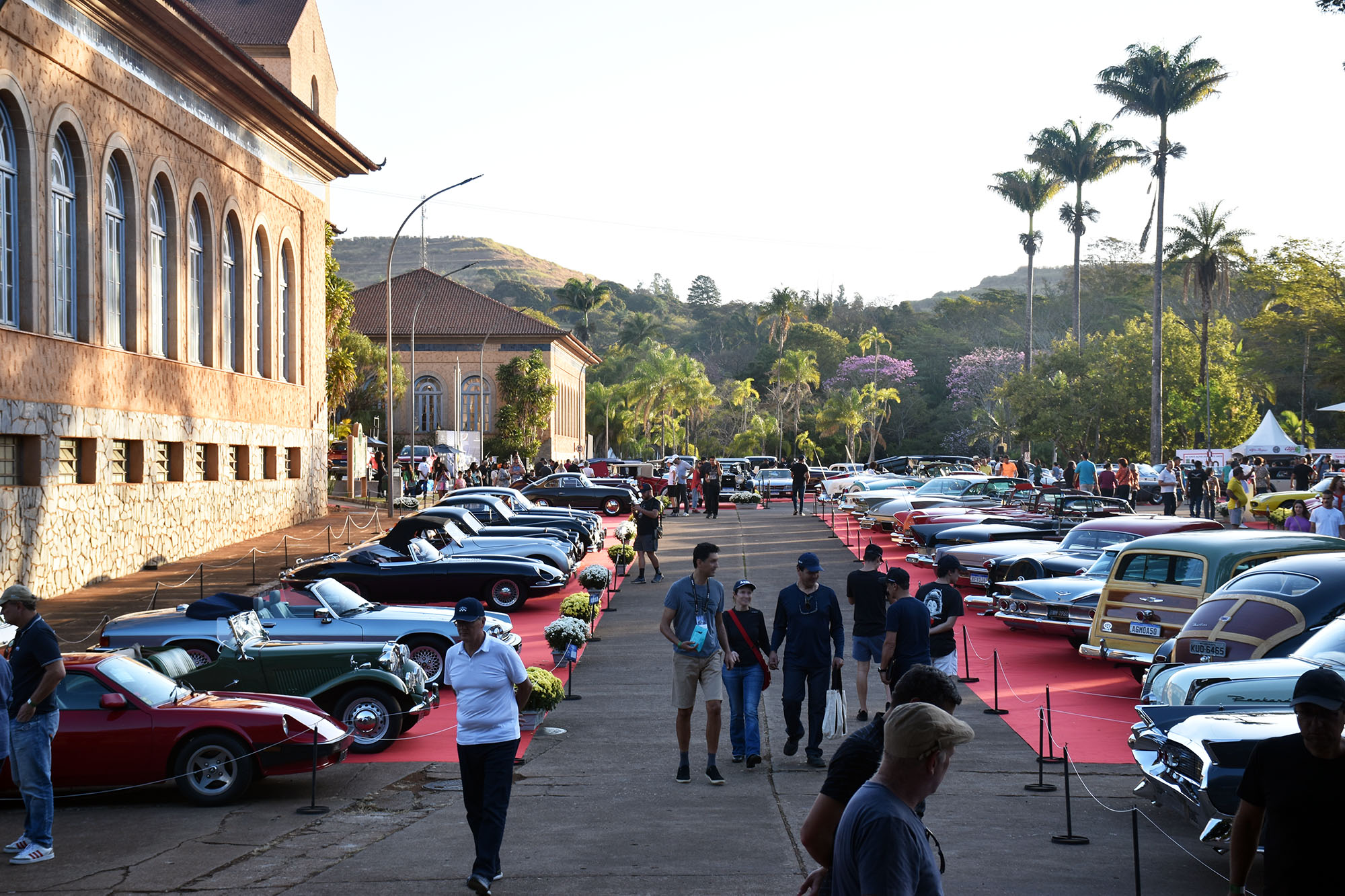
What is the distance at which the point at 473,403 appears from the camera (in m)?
72.0

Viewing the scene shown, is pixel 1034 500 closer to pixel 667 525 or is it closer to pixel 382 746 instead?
pixel 667 525

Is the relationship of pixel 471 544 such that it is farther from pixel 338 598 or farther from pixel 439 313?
pixel 439 313

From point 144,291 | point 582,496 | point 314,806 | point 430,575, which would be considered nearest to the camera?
point 314,806

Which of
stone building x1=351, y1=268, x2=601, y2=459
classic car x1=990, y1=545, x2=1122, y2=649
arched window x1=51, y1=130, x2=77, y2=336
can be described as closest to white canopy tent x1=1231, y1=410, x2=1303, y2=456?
stone building x1=351, y1=268, x2=601, y2=459

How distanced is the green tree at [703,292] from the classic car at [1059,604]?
169 metres

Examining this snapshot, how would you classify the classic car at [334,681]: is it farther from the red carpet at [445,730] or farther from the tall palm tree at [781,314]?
the tall palm tree at [781,314]

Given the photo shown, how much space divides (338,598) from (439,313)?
6088 cm

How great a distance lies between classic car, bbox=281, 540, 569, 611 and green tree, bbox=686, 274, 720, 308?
167m

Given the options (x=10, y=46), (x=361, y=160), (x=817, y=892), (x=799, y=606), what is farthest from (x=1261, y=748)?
(x=361, y=160)

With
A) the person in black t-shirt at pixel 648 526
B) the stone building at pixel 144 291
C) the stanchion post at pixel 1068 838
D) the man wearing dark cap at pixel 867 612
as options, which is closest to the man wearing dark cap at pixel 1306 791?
the stanchion post at pixel 1068 838

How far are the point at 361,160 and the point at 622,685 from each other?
89.5ft

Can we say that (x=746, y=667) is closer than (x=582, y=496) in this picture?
Yes

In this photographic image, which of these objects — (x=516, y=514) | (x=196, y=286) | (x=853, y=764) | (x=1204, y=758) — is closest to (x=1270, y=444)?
(x=516, y=514)

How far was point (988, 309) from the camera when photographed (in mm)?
100562
